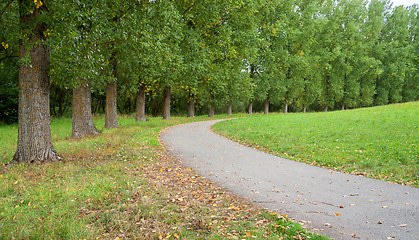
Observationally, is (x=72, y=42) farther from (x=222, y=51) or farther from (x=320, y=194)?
(x=222, y=51)

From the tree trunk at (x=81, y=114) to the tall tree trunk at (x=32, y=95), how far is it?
463 centimetres

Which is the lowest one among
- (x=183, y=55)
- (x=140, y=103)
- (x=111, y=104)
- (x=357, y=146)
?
(x=357, y=146)

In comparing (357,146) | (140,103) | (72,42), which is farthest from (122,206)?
(140,103)

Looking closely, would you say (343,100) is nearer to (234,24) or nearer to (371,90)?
(371,90)

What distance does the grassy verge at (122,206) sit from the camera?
4172 millimetres

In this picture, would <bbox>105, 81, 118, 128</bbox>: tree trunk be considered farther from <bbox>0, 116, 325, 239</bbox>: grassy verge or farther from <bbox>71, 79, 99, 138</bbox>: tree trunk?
<bbox>0, 116, 325, 239</bbox>: grassy verge

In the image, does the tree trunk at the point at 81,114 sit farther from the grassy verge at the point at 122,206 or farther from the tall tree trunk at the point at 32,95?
the tall tree trunk at the point at 32,95

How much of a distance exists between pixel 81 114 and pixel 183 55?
744 centimetres

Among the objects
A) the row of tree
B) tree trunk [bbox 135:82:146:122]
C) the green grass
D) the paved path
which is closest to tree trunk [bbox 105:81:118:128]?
the row of tree

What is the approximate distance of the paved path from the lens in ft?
14.6

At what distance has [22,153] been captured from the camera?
7613mm

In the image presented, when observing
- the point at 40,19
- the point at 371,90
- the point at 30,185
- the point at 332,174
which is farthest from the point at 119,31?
the point at 371,90

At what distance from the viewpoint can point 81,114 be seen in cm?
1270

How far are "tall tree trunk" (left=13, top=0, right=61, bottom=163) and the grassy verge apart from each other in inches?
22.5
